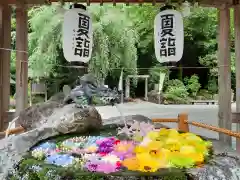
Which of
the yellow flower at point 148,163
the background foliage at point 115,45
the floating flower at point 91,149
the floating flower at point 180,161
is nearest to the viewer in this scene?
the yellow flower at point 148,163

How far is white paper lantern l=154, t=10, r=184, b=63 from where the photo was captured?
470 centimetres

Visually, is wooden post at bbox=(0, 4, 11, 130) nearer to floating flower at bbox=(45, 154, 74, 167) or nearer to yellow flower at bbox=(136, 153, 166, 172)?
floating flower at bbox=(45, 154, 74, 167)

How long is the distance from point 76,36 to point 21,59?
3.00 ft

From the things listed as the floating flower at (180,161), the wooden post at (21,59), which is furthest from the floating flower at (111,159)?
the wooden post at (21,59)

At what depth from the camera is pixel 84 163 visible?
280 centimetres

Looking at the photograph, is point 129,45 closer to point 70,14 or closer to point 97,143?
point 70,14

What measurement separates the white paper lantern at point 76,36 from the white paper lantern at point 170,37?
38.5 inches

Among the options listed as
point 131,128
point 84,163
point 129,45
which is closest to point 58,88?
point 129,45

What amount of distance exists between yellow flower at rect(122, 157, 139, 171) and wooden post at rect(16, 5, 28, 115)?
8.72ft

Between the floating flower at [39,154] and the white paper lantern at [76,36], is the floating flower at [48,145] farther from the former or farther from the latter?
the white paper lantern at [76,36]

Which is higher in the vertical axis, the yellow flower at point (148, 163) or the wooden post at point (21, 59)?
the wooden post at point (21, 59)

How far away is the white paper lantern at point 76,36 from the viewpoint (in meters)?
4.61

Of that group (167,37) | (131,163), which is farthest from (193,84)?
(131,163)

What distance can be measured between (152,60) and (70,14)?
12068 millimetres
